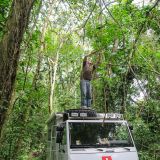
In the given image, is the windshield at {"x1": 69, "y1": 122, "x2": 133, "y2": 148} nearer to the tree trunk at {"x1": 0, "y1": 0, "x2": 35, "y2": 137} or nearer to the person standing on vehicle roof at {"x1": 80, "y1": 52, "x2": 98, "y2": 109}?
the person standing on vehicle roof at {"x1": 80, "y1": 52, "x2": 98, "y2": 109}

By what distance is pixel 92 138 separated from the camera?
23.1ft

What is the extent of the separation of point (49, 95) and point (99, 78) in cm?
798

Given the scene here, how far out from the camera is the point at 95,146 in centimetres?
691

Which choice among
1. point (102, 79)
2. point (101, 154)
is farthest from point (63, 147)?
point (102, 79)

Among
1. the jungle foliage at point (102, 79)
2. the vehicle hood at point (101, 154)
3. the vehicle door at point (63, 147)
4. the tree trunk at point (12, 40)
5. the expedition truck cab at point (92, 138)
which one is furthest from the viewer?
the jungle foliage at point (102, 79)

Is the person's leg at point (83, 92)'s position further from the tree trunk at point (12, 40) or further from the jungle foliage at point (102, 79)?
the tree trunk at point (12, 40)

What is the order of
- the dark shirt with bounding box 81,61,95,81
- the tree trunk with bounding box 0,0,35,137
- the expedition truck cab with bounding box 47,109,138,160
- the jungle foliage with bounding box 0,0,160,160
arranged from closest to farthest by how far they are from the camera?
the tree trunk with bounding box 0,0,35,137 → the expedition truck cab with bounding box 47,109,138,160 → the jungle foliage with bounding box 0,0,160,160 → the dark shirt with bounding box 81,61,95,81

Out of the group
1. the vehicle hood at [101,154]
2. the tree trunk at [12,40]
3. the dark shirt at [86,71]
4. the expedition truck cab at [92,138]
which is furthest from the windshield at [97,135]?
the tree trunk at [12,40]

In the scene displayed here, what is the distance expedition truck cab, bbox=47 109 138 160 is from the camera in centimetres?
675

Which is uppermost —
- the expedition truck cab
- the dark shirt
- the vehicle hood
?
the dark shirt

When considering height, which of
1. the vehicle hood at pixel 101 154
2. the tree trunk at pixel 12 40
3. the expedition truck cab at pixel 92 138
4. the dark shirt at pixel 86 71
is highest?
the dark shirt at pixel 86 71

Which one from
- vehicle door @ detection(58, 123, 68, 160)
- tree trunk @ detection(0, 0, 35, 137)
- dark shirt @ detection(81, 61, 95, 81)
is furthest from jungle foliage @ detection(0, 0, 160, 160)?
tree trunk @ detection(0, 0, 35, 137)

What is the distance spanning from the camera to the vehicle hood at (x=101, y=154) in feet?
21.7

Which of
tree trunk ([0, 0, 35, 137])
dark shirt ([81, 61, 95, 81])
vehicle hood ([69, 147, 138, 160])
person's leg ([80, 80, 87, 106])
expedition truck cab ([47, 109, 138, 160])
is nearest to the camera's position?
tree trunk ([0, 0, 35, 137])
